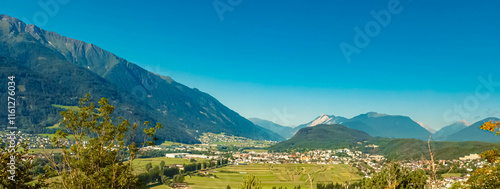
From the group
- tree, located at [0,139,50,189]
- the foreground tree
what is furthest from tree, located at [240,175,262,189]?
the foreground tree

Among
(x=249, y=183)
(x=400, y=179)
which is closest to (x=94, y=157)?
(x=249, y=183)

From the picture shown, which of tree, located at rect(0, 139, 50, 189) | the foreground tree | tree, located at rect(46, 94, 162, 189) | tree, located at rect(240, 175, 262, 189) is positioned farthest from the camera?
the foreground tree

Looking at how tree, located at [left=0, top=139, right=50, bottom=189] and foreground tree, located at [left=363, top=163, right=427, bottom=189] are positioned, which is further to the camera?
foreground tree, located at [left=363, top=163, right=427, bottom=189]

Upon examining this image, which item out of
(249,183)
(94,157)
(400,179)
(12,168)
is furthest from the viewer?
(400,179)

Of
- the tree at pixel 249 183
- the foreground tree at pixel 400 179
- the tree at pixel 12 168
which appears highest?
the tree at pixel 12 168

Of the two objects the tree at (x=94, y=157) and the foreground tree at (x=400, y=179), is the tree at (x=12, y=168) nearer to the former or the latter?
the tree at (x=94, y=157)

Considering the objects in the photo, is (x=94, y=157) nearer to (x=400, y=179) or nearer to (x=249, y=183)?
(x=249, y=183)

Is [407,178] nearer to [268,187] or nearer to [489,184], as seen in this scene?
[489,184]

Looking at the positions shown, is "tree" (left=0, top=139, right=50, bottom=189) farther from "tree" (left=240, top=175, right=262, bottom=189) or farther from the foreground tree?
the foreground tree

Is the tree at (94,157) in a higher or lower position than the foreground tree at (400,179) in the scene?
higher

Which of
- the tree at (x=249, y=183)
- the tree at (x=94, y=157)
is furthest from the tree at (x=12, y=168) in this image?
the tree at (x=249, y=183)

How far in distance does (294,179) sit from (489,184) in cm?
8966

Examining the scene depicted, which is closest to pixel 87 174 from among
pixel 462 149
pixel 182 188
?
pixel 182 188

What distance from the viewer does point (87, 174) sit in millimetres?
16547
